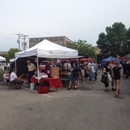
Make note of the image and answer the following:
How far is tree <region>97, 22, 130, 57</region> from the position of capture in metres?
40.3

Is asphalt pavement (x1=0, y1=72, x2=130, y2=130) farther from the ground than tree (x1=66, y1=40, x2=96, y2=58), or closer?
closer

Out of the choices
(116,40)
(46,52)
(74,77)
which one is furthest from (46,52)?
(116,40)

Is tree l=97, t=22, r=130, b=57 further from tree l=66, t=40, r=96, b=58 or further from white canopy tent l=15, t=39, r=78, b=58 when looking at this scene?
white canopy tent l=15, t=39, r=78, b=58

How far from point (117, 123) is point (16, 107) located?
11.9 feet

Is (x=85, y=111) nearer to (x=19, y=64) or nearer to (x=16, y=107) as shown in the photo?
(x=16, y=107)

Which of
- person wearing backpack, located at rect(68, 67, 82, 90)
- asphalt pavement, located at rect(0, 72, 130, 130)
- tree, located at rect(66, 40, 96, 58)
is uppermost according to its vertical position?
tree, located at rect(66, 40, 96, 58)

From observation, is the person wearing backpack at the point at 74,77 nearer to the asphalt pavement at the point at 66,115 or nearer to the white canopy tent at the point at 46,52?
the white canopy tent at the point at 46,52

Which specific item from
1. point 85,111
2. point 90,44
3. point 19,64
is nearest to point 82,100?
point 85,111

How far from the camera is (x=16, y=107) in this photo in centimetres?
620

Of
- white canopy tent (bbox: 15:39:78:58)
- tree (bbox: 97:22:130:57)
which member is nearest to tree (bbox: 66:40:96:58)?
tree (bbox: 97:22:130:57)

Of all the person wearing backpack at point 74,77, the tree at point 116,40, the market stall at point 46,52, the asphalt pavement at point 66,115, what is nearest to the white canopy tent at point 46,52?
the market stall at point 46,52

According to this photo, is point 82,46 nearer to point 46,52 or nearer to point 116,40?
point 116,40

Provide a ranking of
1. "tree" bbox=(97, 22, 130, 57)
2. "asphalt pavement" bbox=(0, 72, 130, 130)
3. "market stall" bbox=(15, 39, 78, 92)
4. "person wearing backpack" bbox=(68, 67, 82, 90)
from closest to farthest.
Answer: "asphalt pavement" bbox=(0, 72, 130, 130) → "market stall" bbox=(15, 39, 78, 92) → "person wearing backpack" bbox=(68, 67, 82, 90) → "tree" bbox=(97, 22, 130, 57)

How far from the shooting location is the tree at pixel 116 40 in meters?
40.3
